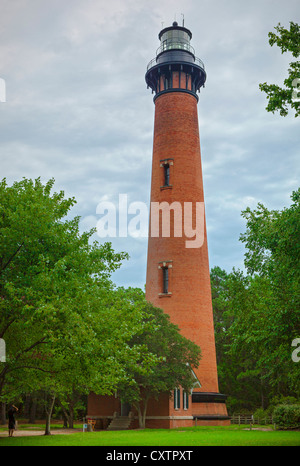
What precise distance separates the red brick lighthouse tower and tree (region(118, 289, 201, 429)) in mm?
1801

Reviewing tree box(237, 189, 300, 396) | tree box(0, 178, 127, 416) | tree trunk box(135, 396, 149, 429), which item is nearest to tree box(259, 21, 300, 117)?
tree box(237, 189, 300, 396)

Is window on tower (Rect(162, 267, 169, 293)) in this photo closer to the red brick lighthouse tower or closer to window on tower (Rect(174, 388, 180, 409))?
the red brick lighthouse tower

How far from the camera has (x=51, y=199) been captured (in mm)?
20406

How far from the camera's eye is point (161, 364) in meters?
34.9

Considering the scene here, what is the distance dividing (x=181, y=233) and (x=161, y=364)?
10.5m

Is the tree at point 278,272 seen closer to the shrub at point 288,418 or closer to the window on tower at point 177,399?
the shrub at point 288,418

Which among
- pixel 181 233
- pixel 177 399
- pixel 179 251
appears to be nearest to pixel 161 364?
pixel 177 399

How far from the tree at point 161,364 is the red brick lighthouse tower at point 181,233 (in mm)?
1801

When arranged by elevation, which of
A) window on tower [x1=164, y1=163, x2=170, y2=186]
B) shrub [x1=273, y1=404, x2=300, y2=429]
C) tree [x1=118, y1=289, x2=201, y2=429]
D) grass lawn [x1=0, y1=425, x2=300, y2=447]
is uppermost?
window on tower [x1=164, y1=163, x2=170, y2=186]

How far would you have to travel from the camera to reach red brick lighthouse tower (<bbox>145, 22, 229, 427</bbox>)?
38.9 m

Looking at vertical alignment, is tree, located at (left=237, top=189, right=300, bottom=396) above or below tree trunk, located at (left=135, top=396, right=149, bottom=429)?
above

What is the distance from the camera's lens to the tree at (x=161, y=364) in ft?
110

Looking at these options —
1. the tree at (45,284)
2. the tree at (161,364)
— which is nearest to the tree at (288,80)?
the tree at (45,284)
